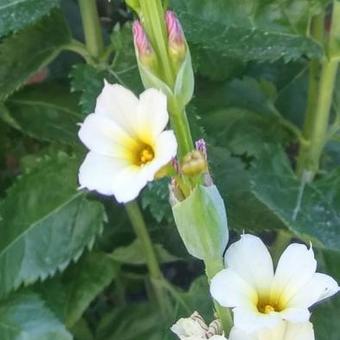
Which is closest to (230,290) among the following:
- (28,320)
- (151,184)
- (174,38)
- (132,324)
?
(174,38)

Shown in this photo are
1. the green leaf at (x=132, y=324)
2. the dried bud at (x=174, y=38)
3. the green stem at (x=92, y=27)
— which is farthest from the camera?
the green leaf at (x=132, y=324)

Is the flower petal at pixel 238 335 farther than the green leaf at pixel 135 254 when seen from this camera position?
No

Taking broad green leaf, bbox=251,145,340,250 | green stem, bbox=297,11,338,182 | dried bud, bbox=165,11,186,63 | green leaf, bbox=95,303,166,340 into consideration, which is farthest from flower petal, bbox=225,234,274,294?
green leaf, bbox=95,303,166,340

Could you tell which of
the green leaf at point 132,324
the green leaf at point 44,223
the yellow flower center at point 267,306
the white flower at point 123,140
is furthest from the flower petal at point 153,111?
the green leaf at point 132,324

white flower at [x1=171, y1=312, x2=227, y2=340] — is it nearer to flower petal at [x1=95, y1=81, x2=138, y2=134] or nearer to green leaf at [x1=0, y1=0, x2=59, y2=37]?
flower petal at [x1=95, y1=81, x2=138, y2=134]

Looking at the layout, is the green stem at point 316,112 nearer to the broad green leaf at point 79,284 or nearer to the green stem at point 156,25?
the broad green leaf at point 79,284

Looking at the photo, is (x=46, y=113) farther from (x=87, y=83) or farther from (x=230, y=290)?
(x=230, y=290)

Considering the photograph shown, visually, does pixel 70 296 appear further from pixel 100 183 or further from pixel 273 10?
pixel 100 183
